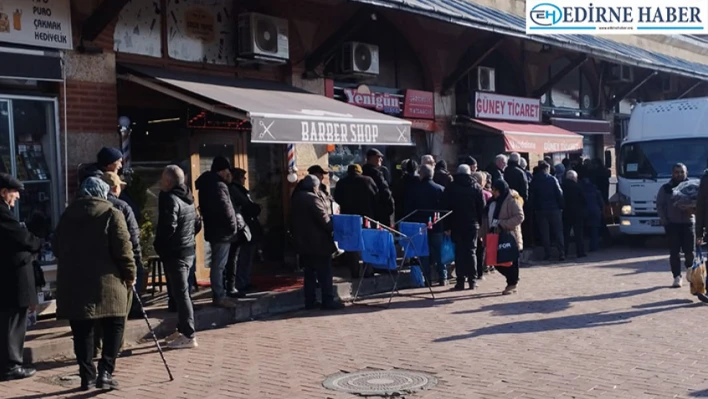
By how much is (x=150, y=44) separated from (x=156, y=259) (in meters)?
3.02

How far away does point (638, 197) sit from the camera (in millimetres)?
16453

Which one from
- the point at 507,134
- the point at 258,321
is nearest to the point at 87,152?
the point at 258,321

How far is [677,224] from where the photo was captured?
432 inches

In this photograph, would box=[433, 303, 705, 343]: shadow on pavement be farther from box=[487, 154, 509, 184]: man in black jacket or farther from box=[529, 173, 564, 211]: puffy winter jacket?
box=[529, 173, 564, 211]: puffy winter jacket

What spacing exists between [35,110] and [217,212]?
2478mm

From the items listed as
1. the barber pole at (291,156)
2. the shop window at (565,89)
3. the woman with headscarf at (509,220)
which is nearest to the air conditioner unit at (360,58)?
the barber pole at (291,156)

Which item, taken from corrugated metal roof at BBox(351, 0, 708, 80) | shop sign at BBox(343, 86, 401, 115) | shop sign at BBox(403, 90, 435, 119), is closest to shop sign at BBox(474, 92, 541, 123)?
shop sign at BBox(403, 90, 435, 119)

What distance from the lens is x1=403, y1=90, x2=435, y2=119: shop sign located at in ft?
52.0

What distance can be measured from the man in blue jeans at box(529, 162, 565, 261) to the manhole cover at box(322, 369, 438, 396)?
27.5ft

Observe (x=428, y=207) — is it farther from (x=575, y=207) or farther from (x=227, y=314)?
(x=575, y=207)

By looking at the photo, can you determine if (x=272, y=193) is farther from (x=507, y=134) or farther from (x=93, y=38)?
(x=507, y=134)

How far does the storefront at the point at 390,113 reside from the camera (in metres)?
14.6

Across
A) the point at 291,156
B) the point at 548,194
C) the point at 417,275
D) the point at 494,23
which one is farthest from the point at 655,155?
the point at 291,156

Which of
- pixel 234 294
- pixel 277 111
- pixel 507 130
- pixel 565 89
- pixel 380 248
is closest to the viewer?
pixel 277 111
